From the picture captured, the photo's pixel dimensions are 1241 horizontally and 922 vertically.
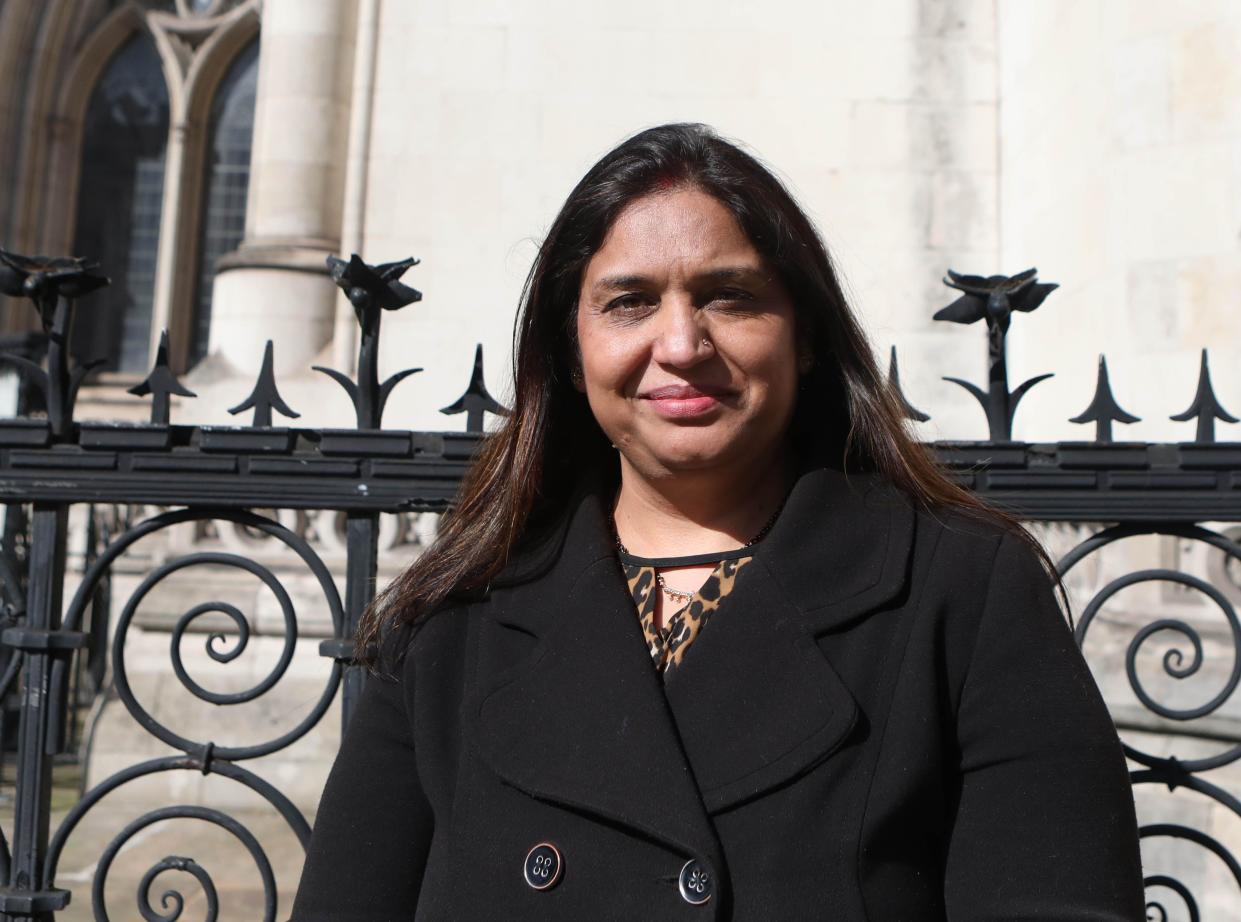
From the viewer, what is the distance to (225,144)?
35.8ft

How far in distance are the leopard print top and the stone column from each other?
5.19 m

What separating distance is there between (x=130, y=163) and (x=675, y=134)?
1072 cm

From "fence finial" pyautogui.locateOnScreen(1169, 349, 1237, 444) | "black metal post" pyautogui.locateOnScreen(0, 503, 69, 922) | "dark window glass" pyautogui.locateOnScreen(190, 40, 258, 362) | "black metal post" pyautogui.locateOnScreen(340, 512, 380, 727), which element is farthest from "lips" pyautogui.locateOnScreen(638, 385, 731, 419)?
"dark window glass" pyautogui.locateOnScreen(190, 40, 258, 362)

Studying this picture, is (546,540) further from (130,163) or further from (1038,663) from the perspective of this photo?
(130,163)

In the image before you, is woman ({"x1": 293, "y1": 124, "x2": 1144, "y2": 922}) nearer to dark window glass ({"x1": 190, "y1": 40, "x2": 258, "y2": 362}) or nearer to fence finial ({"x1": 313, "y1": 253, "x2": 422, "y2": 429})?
fence finial ({"x1": 313, "y1": 253, "x2": 422, "y2": 429})

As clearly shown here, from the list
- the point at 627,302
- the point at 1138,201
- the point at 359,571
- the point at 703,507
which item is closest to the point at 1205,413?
the point at 703,507

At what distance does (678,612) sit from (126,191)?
35.5 ft

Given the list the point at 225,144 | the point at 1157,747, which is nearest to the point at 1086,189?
the point at 1157,747

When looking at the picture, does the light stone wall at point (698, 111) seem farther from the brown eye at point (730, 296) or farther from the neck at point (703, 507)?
the brown eye at point (730, 296)

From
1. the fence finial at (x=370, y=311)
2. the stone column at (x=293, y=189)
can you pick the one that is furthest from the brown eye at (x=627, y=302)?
the stone column at (x=293, y=189)

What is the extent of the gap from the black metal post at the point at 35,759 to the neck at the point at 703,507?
125 centimetres

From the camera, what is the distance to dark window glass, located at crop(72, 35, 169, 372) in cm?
1105

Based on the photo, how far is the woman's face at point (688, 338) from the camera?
1655mm

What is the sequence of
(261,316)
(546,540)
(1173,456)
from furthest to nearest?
(261,316), (1173,456), (546,540)
